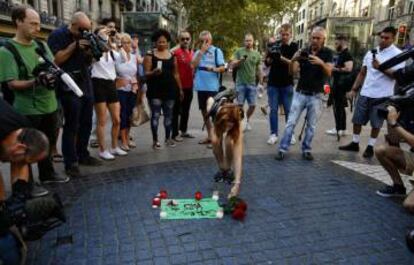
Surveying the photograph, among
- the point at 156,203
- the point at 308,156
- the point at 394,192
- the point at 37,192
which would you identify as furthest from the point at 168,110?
the point at 394,192

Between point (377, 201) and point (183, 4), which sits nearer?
point (377, 201)

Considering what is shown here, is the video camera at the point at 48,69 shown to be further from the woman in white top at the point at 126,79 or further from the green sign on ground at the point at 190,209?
the woman in white top at the point at 126,79

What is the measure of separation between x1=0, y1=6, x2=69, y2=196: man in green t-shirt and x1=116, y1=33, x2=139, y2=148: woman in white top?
1.66 metres

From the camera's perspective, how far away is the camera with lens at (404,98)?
3.56m

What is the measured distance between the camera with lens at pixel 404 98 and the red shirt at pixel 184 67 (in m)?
3.38

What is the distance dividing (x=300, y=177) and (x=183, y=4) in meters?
27.5

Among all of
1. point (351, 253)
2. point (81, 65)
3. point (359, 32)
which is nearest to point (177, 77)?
point (81, 65)

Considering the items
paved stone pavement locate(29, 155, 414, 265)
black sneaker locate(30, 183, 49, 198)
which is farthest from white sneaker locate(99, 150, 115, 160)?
A: black sneaker locate(30, 183, 49, 198)

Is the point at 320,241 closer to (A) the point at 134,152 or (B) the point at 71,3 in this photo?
(A) the point at 134,152

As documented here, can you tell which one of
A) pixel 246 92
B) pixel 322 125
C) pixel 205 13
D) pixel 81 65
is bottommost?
pixel 322 125

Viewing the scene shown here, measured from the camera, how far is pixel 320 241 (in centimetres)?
332

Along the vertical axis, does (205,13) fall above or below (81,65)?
above

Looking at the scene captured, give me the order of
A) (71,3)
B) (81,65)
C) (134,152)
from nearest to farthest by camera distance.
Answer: (81,65) < (134,152) < (71,3)

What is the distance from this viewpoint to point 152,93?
621 cm
